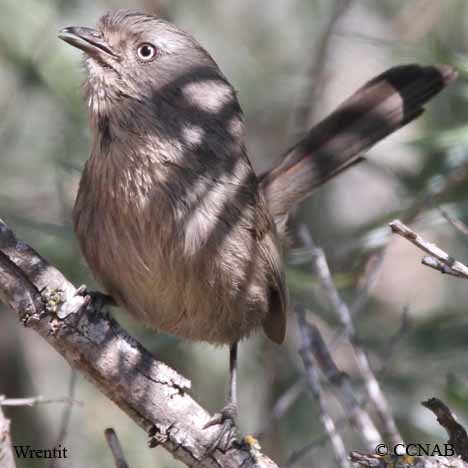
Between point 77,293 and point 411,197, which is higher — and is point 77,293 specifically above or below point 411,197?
below

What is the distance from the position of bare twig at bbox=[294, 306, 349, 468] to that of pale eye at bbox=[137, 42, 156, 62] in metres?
1.40

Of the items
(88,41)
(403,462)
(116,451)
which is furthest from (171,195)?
(403,462)

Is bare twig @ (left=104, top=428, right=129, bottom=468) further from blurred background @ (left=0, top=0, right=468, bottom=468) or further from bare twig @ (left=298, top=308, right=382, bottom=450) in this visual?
blurred background @ (left=0, top=0, right=468, bottom=468)

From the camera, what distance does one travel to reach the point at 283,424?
6.13 m

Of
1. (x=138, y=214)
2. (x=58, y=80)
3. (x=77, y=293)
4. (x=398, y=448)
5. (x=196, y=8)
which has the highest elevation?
(x=196, y=8)

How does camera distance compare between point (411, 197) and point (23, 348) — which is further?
point (23, 348)

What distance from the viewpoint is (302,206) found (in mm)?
6875

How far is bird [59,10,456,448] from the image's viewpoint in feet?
13.6

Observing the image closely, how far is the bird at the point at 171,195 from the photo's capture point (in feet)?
13.6

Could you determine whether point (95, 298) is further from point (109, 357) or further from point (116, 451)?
point (116, 451)

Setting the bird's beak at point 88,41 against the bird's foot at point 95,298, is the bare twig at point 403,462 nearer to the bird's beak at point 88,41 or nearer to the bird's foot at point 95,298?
the bird's foot at point 95,298

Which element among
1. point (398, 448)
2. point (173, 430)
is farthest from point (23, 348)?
point (398, 448)

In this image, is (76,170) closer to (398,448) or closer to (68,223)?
(68,223)

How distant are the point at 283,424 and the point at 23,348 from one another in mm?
1830
